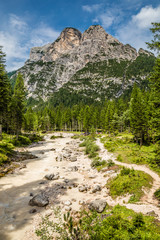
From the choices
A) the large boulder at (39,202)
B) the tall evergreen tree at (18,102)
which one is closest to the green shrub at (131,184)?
the large boulder at (39,202)

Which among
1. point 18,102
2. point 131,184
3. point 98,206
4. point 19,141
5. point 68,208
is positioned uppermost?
point 18,102

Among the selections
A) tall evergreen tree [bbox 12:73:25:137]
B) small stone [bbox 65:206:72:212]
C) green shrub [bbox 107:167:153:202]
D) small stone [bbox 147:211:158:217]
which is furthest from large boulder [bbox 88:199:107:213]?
tall evergreen tree [bbox 12:73:25:137]

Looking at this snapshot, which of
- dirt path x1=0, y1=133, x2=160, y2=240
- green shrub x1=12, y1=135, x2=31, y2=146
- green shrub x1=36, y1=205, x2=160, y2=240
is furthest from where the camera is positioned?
green shrub x1=12, y1=135, x2=31, y2=146

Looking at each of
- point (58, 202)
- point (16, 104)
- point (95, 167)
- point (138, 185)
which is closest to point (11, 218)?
point (58, 202)

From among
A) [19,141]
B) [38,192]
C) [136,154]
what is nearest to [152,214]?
[38,192]

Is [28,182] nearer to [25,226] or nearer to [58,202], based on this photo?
[58,202]

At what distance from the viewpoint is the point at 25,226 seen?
8125mm

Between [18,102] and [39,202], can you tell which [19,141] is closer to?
[18,102]

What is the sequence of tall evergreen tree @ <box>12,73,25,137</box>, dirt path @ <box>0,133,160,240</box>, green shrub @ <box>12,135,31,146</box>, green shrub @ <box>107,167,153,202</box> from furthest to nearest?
tall evergreen tree @ <box>12,73,25,137</box>
green shrub @ <box>12,135,31,146</box>
green shrub @ <box>107,167,153,202</box>
dirt path @ <box>0,133,160,240</box>

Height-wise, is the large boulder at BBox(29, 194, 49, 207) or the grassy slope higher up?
the grassy slope

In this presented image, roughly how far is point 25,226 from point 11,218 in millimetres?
1425

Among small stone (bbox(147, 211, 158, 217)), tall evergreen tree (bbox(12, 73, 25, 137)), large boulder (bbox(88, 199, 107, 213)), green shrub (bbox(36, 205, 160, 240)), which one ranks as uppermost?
tall evergreen tree (bbox(12, 73, 25, 137))

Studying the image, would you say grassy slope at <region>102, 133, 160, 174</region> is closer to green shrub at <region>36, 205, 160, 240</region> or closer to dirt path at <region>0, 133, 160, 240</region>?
dirt path at <region>0, 133, 160, 240</region>

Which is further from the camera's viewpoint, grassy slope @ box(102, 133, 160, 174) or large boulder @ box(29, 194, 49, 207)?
grassy slope @ box(102, 133, 160, 174)
